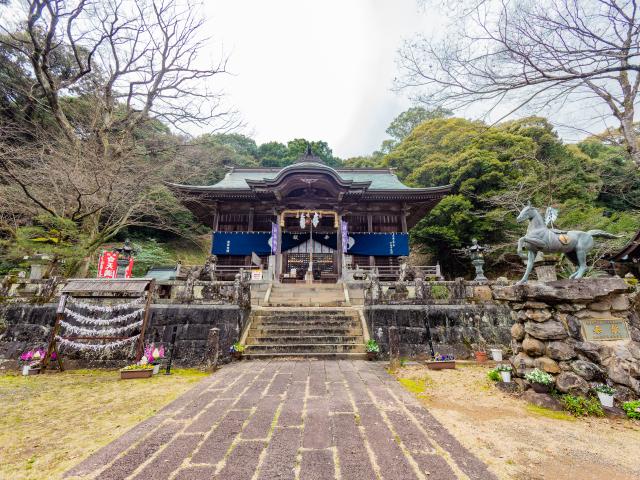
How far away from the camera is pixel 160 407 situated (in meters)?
3.76

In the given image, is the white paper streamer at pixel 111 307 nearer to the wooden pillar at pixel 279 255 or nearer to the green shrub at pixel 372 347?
the green shrub at pixel 372 347

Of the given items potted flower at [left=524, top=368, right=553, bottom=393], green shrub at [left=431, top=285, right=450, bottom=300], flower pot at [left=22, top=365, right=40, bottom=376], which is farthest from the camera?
green shrub at [left=431, top=285, right=450, bottom=300]

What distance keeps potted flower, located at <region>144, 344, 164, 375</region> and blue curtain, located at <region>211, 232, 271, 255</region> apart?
8.27 m

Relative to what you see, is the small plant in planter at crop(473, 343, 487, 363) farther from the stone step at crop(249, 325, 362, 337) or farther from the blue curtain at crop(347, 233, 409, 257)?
→ the blue curtain at crop(347, 233, 409, 257)

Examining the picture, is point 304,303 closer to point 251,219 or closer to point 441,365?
point 441,365

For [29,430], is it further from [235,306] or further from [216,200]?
[216,200]

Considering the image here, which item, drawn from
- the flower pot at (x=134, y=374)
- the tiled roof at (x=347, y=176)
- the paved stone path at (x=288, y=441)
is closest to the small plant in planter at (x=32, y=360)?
the flower pot at (x=134, y=374)

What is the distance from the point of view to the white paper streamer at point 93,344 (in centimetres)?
641

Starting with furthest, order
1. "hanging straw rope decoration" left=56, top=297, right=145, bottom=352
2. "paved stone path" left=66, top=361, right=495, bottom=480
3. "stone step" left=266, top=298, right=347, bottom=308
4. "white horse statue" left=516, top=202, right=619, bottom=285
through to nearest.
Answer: "stone step" left=266, top=298, right=347, bottom=308
"hanging straw rope decoration" left=56, top=297, right=145, bottom=352
"white horse statue" left=516, top=202, right=619, bottom=285
"paved stone path" left=66, top=361, right=495, bottom=480

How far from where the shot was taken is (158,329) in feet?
23.4

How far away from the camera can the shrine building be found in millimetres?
13336

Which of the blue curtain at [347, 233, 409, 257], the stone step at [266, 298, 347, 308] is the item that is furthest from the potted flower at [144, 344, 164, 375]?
the blue curtain at [347, 233, 409, 257]

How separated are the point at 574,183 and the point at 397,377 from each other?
804 inches

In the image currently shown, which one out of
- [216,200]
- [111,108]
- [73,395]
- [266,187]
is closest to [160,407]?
[73,395]
